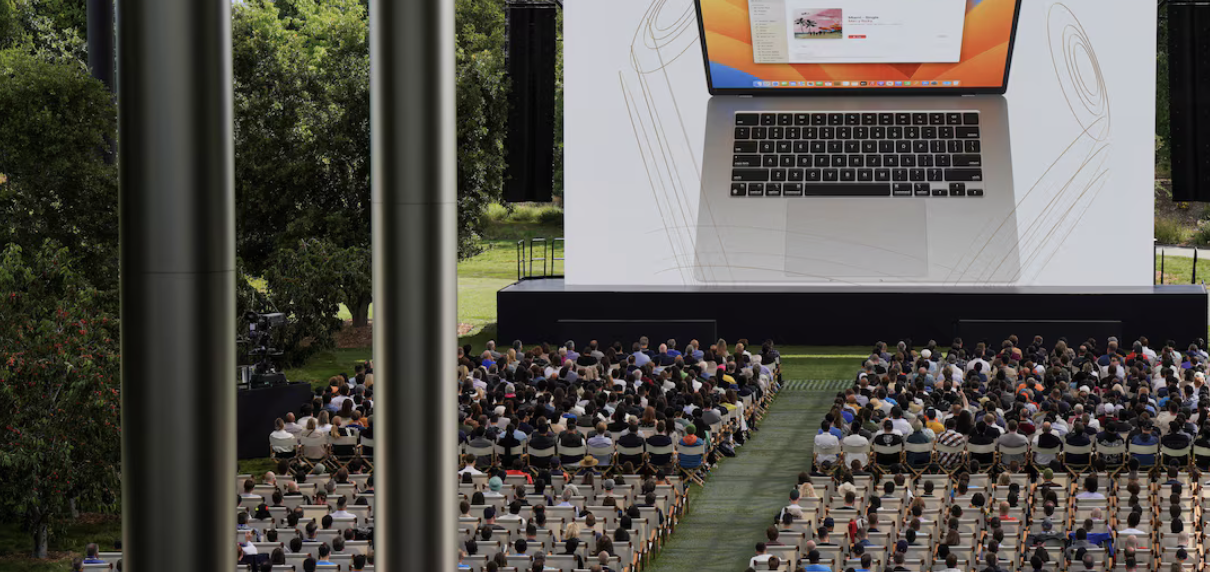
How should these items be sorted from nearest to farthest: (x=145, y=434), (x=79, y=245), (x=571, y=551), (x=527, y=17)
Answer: (x=145, y=434)
(x=571, y=551)
(x=79, y=245)
(x=527, y=17)

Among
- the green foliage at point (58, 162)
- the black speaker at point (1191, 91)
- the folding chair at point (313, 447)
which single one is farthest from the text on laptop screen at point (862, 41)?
the folding chair at point (313, 447)

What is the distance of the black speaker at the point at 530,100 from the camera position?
90.5 feet

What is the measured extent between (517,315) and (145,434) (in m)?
21.8

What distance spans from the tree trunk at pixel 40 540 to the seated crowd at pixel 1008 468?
22.8 ft

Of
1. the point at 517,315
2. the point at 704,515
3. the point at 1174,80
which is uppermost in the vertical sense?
the point at 1174,80

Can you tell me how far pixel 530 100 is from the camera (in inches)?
1094

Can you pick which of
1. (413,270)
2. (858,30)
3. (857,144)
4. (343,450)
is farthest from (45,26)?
(413,270)

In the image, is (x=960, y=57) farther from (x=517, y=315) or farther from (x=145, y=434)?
(x=145, y=434)

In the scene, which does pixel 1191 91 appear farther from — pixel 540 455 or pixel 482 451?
pixel 482 451

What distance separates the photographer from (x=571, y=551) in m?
12.2

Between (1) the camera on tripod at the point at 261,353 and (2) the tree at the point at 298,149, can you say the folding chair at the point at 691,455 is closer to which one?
(1) the camera on tripod at the point at 261,353

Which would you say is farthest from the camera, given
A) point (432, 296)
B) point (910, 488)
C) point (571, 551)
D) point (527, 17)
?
point (527, 17)

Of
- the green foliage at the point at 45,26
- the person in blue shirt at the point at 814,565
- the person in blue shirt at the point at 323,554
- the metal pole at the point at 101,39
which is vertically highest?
the green foliage at the point at 45,26

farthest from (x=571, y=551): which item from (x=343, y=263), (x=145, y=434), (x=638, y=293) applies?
(x=343, y=263)
